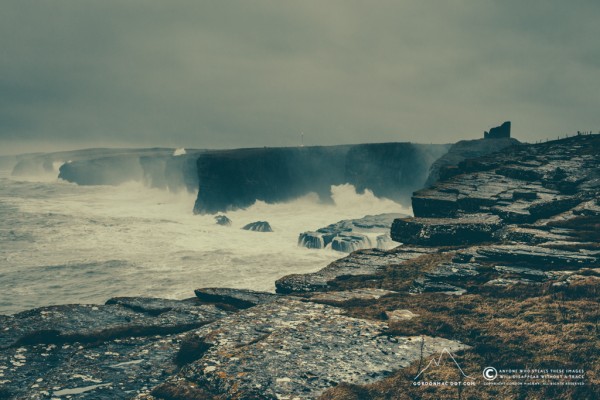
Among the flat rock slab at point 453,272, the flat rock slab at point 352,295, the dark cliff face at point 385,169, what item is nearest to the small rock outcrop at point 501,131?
the dark cliff face at point 385,169

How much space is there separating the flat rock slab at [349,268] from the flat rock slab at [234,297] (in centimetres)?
98

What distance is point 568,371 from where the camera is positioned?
7.16 m

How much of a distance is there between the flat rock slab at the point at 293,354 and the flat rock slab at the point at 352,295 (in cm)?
188

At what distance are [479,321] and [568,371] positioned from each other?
2.51 m

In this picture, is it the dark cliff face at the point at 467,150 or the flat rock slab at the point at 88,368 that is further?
the dark cliff face at the point at 467,150

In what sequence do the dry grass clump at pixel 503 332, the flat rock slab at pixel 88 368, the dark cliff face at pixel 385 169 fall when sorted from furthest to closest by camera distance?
the dark cliff face at pixel 385 169 < the flat rock slab at pixel 88 368 < the dry grass clump at pixel 503 332

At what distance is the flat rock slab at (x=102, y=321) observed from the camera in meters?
10.2

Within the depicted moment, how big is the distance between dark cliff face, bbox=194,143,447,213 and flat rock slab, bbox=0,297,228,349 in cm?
8347

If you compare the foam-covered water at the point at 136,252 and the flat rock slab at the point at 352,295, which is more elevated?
the flat rock slab at the point at 352,295

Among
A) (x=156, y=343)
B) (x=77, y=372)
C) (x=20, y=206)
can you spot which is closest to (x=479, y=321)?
(x=156, y=343)

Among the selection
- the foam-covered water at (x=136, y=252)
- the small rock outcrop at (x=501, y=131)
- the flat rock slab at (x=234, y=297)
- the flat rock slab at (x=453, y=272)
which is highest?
the small rock outcrop at (x=501, y=131)

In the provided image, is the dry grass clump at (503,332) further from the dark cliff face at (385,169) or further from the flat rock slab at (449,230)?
the dark cliff face at (385,169)

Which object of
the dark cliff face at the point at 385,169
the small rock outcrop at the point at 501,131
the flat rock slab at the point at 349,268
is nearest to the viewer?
the flat rock slab at the point at 349,268

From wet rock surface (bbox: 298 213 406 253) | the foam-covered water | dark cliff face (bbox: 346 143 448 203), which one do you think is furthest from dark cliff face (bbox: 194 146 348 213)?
wet rock surface (bbox: 298 213 406 253)
